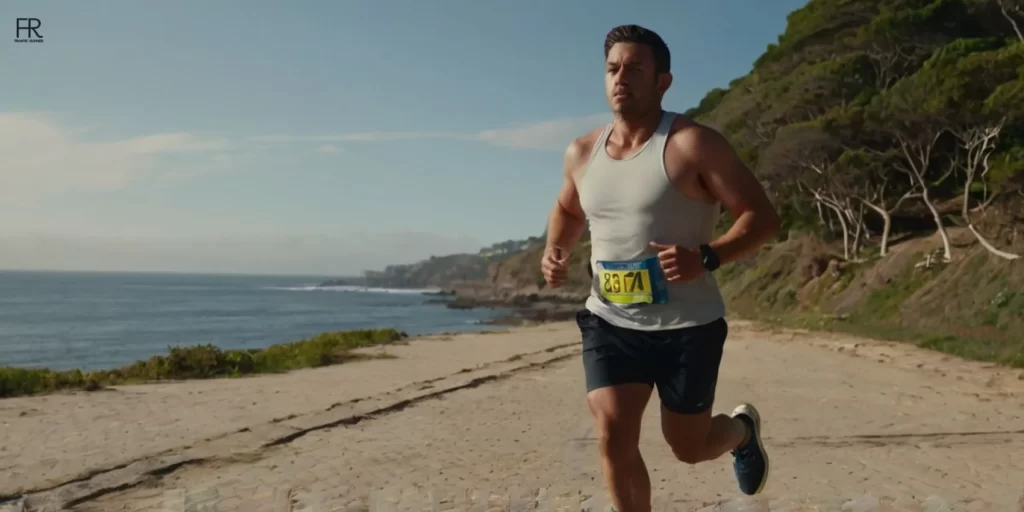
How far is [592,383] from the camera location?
129 inches

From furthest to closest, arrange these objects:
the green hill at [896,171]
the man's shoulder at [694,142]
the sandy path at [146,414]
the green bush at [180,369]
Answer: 1. the green hill at [896,171]
2. the green bush at [180,369]
3. the sandy path at [146,414]
4. the man's shoulder at [694,142]

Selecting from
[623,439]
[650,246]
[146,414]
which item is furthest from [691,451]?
[146,414]

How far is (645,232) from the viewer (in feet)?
10.2

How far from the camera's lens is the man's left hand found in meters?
2.91

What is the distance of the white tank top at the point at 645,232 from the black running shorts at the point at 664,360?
4 cm

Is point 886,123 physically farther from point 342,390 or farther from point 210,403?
point 210,403

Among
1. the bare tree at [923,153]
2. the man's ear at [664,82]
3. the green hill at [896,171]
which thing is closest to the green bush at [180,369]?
the man's ear at [664,82]

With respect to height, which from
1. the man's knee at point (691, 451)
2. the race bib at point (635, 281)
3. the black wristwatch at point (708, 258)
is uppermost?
the black wristwatch at point (708, 258)

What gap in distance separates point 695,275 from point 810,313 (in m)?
26.6

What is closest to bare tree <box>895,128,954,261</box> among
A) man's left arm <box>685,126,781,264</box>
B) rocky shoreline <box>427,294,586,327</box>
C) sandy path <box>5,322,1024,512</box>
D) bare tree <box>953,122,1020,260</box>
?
bare tree <box>953,122,1020,260</box>

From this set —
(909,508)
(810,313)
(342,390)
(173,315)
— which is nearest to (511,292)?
(173,315)

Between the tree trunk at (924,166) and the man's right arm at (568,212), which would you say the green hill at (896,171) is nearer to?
the tree trunk at (924,166)

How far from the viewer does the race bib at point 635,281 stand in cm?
308

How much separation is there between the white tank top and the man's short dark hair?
0.59 ft
